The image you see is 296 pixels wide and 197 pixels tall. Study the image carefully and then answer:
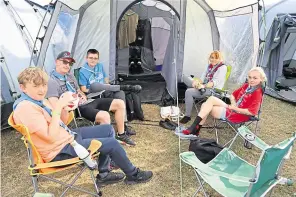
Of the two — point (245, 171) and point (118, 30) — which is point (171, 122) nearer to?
point (245, 171)

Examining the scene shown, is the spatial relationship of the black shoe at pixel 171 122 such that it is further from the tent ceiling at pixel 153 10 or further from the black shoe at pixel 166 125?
the tent ceiling at pixel 153 10

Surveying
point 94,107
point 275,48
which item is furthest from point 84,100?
point 275,48

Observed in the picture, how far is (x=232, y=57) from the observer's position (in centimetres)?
499

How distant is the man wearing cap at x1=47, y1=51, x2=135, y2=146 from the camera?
11.0ft

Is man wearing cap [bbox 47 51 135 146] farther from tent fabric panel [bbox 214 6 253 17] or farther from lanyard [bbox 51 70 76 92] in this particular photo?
tent fabric panel [bbox 214 6 253 17]

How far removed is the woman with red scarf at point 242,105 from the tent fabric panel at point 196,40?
1.42 m

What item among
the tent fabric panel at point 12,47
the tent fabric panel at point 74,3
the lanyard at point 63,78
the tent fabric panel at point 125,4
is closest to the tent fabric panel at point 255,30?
the tent fabric panel at point 125,4

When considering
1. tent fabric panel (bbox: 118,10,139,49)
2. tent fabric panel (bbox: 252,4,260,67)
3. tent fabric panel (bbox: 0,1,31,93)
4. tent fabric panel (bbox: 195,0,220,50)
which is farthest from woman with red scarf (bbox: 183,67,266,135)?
tent fabric panel (bbox: 118,10,139,49)

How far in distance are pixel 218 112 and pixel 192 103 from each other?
64cm

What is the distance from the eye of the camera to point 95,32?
15.6 ft

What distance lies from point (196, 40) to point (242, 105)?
180cm

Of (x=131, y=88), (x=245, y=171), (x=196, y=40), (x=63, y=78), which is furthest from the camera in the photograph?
(x=196, y=40)

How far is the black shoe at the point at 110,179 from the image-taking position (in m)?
2.85

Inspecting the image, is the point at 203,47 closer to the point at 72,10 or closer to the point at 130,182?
the point at 72,10
